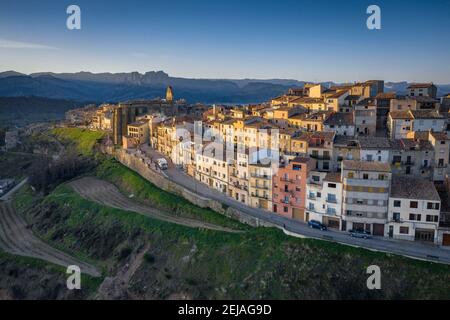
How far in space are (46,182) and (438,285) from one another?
48281 mm

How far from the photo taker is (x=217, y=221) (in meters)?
38.7

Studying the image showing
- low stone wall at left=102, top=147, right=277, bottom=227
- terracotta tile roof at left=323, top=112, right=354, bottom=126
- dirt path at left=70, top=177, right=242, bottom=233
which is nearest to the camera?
low stone wall at left=102, top=147, right=277, bottom=227

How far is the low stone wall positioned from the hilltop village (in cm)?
227

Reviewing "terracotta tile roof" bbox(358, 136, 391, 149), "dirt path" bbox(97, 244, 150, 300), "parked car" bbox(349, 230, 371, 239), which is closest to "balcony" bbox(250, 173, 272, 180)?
"terracotta tile roof" bbox(358, 136, 391, 149)

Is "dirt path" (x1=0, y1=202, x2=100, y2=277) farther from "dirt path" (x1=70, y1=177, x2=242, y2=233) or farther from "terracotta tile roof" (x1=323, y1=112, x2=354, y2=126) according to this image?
"terracotta tile roof" (x1=323, y1=112, x2=354, y2=126)

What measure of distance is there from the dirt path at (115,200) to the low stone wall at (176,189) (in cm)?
154

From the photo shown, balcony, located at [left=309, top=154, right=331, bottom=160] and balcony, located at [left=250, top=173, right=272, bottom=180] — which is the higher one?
balcony, located at [left=309, top=154, right=331, bottom=160]

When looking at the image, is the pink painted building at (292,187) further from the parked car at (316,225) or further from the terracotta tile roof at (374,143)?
the terracotta tile roof at (374,143)

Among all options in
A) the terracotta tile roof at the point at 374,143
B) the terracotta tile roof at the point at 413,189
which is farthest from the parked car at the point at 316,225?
the terracotta tile roof at the point at 374,143

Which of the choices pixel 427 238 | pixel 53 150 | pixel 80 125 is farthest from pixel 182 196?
pixel 80 125

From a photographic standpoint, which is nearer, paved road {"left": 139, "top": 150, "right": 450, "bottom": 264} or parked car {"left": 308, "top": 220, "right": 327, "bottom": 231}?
paved road {"left": 139, "top": 150, "right": 450, "bottom": 264}

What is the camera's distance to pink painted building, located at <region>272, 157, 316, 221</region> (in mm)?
35844

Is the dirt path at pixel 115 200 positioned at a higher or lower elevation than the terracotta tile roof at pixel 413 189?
lower

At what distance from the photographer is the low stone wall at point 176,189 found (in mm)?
37178
